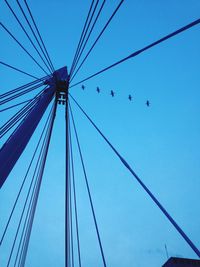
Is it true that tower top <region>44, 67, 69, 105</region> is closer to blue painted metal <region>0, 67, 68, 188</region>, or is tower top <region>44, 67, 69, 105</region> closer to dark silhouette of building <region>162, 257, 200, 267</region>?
blue painted metal <region>0, 67, 68, 188</region>

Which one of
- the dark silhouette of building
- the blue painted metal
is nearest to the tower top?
the blue painted metal

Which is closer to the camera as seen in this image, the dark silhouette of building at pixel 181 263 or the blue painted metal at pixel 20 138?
the blue painted metal at pixel 20 138

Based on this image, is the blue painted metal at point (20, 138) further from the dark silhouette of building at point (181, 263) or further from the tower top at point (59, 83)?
the dark silhouette of building at point (181, 263)

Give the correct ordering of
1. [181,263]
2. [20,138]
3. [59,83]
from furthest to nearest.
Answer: [181,263] → [59,83] → [20,138]

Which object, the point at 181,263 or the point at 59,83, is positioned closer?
the point at 59,83

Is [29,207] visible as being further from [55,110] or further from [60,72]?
[60,72]

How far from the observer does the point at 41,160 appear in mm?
10484

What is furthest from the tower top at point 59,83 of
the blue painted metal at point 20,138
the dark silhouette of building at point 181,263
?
the dark silhouette of building at point 181,263

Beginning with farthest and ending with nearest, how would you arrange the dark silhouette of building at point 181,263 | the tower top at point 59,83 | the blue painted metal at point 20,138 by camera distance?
1. the dark silhouette of building at point 181,263
2. the tower top at point 59,83
3. the blue painted metal at point 20,138

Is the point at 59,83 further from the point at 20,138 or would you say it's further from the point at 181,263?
the point at 181,263

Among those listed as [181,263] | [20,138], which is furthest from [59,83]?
Answer: [181,263]

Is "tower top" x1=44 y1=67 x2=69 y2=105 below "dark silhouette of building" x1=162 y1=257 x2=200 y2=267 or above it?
above

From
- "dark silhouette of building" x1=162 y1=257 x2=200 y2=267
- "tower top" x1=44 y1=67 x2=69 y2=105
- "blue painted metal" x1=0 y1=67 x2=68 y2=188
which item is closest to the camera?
"blue painted metal" x1=0 y1=67 x2=68 y2=188

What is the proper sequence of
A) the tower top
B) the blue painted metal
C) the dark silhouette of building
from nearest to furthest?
the blue painted metal → the tower top → the dark silhouette of building
